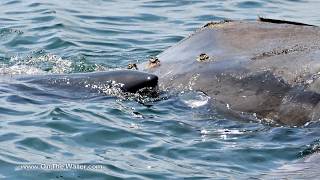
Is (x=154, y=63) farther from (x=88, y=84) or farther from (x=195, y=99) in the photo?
(x=195, y=99)

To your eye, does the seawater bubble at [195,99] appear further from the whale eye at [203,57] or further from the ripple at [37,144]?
the ripple at [37,144]

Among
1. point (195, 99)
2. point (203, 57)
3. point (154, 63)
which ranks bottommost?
point (195, 99)

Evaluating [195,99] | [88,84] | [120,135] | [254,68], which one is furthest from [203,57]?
[120,135]

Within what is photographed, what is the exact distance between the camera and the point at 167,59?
9.33 metres

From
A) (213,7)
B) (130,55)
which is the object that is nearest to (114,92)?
(130,55)

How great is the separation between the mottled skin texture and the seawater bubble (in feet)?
0.21

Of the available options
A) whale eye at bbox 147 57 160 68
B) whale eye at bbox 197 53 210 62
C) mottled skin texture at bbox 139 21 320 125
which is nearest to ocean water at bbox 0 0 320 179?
mottled skin texture at bbox 139 21 320 125

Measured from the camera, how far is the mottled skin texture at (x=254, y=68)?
25.1 feet

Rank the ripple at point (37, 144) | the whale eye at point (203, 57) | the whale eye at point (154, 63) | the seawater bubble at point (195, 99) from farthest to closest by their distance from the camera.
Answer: the whale eye at point (154, 63)
the whale eye at point (203, 57)
the seawater bubble at point (195, 99)
the ripple at point (37, 144)

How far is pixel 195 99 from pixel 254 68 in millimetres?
655

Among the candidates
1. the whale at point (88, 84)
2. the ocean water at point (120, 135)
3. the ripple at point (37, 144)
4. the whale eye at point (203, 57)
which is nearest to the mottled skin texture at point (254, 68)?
the whale eye at point (203, 57)

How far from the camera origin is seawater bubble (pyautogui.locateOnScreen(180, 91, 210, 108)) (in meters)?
8.25

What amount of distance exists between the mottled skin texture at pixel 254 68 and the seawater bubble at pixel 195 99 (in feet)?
0.21

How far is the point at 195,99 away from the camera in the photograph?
8328 mm
